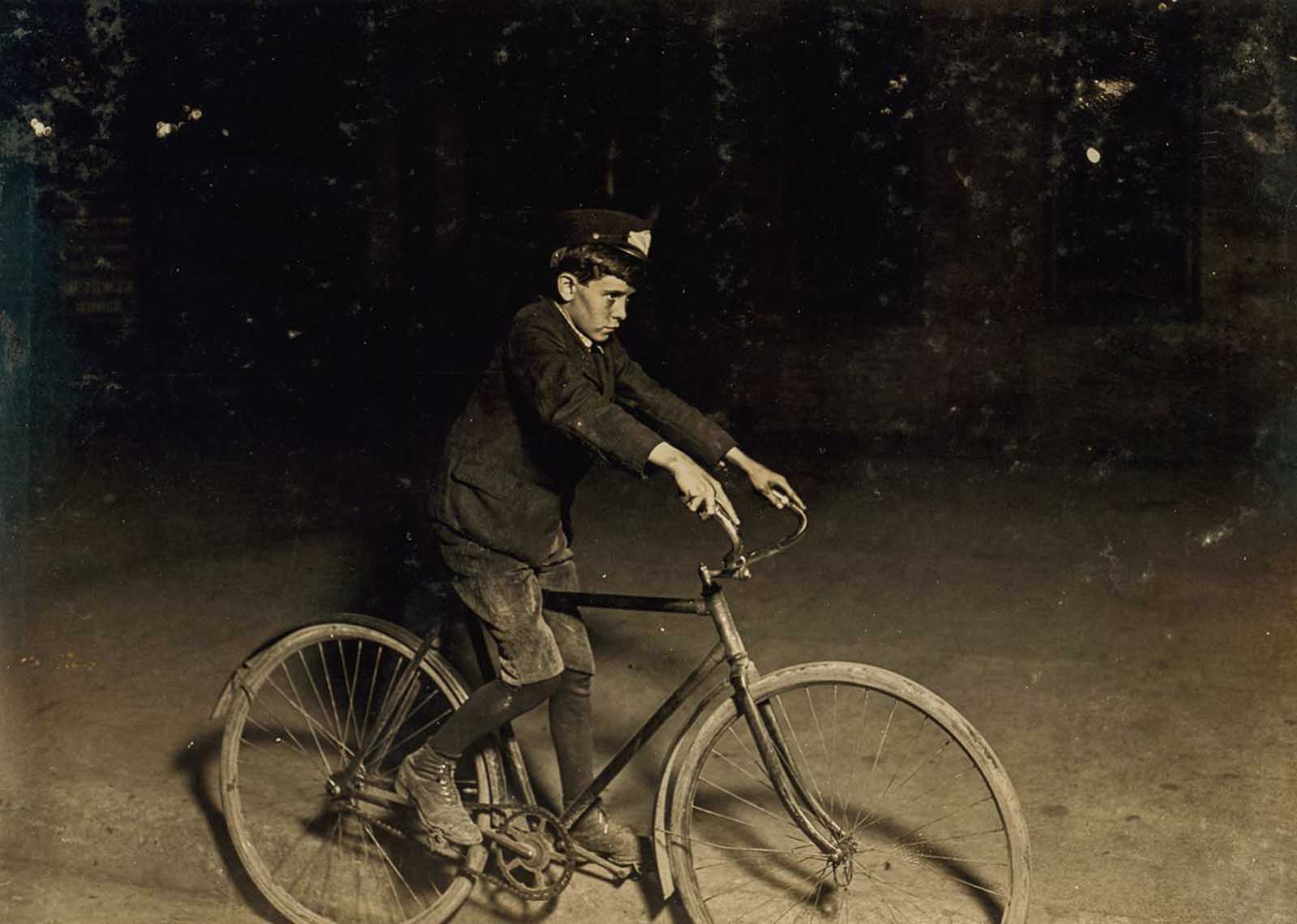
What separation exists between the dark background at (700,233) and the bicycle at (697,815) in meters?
2.90

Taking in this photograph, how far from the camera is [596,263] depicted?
300cm

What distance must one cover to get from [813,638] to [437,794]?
2656 mm

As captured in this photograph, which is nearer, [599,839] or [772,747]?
[772,747]

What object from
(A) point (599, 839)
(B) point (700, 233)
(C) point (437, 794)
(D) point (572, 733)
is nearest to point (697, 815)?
(A) point (599, 839)

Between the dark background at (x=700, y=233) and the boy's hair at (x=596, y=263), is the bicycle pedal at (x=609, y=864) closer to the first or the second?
the boy's hair at (x=596, y=263)

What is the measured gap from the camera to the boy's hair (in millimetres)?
2988

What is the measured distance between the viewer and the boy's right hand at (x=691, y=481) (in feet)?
8.62

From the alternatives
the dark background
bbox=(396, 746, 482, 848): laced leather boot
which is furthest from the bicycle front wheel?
the dark background

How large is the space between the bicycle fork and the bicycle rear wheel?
807 millimetres

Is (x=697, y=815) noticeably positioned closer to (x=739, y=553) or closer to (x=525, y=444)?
(x=739, y=553)

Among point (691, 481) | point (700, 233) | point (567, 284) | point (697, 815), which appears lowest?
point (697, 815)

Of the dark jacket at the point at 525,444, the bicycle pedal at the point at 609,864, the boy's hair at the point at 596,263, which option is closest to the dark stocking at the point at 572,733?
the bicycle pedal at the point at 609,864

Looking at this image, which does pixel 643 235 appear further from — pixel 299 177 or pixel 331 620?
pixel 299 177

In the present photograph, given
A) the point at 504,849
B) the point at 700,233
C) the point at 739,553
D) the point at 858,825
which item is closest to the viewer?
the point at 739,553
